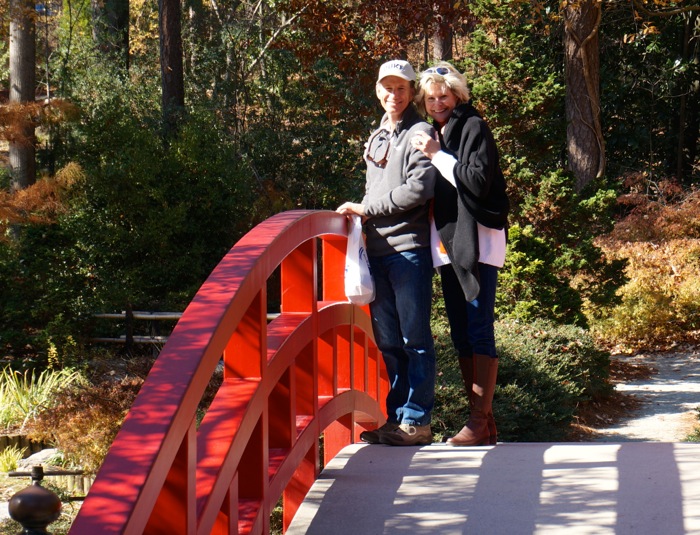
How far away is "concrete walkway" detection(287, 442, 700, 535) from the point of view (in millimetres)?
3412

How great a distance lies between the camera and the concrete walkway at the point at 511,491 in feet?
11.2

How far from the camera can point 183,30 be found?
18.7 metres

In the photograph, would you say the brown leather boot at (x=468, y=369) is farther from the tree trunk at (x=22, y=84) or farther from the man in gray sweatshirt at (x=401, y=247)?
the tree trunk at (x=22, y=84)

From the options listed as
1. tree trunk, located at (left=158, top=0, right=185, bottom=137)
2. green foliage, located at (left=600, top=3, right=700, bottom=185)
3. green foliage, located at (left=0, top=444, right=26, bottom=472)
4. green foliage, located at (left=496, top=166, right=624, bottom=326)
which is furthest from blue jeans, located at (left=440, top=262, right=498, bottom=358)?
green foliage, located at (left=600, top=3, right=700, bottom=185)

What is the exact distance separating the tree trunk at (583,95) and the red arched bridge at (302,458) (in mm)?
10309

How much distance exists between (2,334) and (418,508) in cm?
911

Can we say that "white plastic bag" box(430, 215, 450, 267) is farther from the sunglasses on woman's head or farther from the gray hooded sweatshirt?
the sunglasses on woman's head

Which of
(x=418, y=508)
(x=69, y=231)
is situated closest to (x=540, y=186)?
(x=69, y=231)

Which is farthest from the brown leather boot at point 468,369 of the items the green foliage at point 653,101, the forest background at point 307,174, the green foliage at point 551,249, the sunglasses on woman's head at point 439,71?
the green foliage at point 653,101

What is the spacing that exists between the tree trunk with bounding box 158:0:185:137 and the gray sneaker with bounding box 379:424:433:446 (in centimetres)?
1146

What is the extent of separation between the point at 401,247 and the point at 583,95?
36.2 feet

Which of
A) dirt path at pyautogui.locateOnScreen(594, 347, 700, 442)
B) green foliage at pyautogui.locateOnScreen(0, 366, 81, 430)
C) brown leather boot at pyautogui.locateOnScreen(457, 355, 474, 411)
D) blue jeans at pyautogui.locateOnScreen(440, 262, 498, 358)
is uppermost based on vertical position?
blue jeans at pyautogui.locateOnScreen(440, 262, 498, 358)

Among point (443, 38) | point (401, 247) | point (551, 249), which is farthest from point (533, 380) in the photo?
point (443, 38)

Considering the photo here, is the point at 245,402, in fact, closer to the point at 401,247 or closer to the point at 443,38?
the point at 401,247
